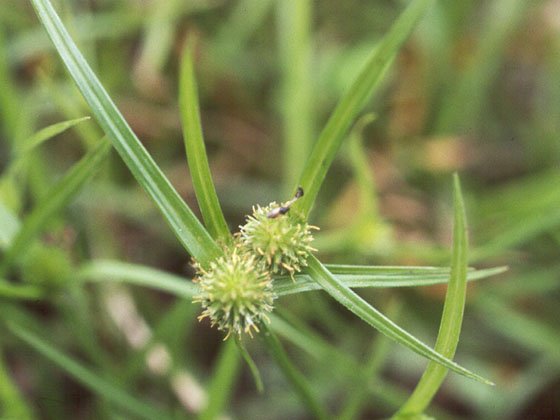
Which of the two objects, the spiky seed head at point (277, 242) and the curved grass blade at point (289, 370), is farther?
the curved grass blade at point (289, 370)

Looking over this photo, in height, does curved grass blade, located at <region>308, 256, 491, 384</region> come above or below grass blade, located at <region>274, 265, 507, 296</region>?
below

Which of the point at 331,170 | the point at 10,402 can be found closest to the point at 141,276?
the point at 10,402

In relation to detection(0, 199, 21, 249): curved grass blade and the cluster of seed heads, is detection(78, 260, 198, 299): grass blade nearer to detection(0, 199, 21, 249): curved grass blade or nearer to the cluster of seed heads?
detection(0, 199, 21, 249): curved grass blade

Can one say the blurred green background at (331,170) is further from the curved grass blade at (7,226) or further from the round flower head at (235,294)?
the round flower head at (235,294)

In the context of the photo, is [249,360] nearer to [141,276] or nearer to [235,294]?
[235,294]

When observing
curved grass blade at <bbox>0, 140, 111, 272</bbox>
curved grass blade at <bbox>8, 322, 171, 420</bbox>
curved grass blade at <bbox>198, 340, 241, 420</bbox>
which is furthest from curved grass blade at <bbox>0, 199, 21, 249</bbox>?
curved grass blade at <bbox>198, 340, 241, 420</bbox>

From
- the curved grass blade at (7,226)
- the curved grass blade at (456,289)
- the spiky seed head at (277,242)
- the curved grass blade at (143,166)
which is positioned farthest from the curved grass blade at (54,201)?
the curved grass blade at (456,289)
